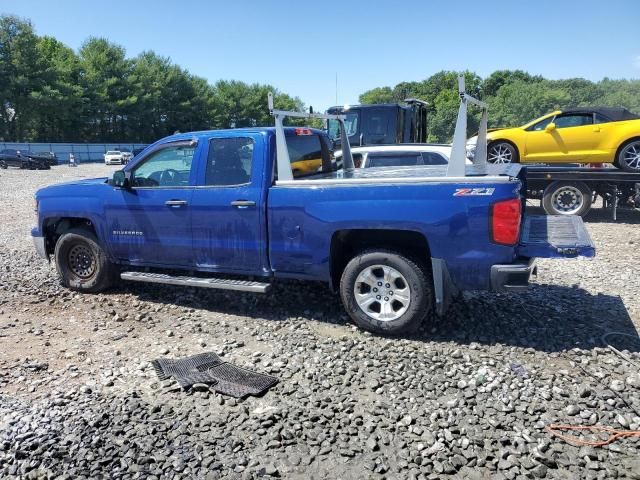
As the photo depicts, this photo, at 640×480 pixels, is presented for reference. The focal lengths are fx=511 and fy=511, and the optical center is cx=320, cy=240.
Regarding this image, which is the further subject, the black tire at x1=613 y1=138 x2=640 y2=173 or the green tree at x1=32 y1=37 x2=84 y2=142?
the green tree at x1=32 y1=37 x2=84 y2=142

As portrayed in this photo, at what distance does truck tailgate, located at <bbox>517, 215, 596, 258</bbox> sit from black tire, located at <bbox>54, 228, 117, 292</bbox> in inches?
187

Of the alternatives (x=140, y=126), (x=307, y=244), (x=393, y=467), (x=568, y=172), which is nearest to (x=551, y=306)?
(x=307, y=244)

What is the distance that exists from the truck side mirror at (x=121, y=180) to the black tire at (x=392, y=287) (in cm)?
→ 273

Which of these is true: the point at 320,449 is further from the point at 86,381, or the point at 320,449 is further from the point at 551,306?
the point at 551,306

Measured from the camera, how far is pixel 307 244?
5.05 meters

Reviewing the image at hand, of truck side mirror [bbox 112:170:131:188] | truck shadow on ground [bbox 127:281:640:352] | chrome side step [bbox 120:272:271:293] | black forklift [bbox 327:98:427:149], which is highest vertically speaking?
black forklift [bbox 327:98:427:149]

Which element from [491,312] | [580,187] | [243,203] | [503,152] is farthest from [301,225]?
[503,152]

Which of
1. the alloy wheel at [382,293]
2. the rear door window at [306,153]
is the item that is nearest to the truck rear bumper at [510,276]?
the alloy wheel at [382,293]

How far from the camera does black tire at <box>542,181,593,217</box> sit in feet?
36.7

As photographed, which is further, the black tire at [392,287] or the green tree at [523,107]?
the green tree at [523,107]

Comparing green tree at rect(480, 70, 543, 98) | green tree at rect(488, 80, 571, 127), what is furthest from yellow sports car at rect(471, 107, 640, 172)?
green tree at rect(480, 70, 543, 98)

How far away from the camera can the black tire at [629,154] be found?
11.0m

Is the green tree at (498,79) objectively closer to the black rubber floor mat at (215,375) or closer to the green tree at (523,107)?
the green tree at (523,107)

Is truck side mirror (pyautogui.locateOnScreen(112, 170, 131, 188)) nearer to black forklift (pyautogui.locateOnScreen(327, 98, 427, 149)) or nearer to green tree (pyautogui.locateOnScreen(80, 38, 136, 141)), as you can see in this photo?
black forklift (pyautogui.locateOnScreen(327, 98, 427, 149))
